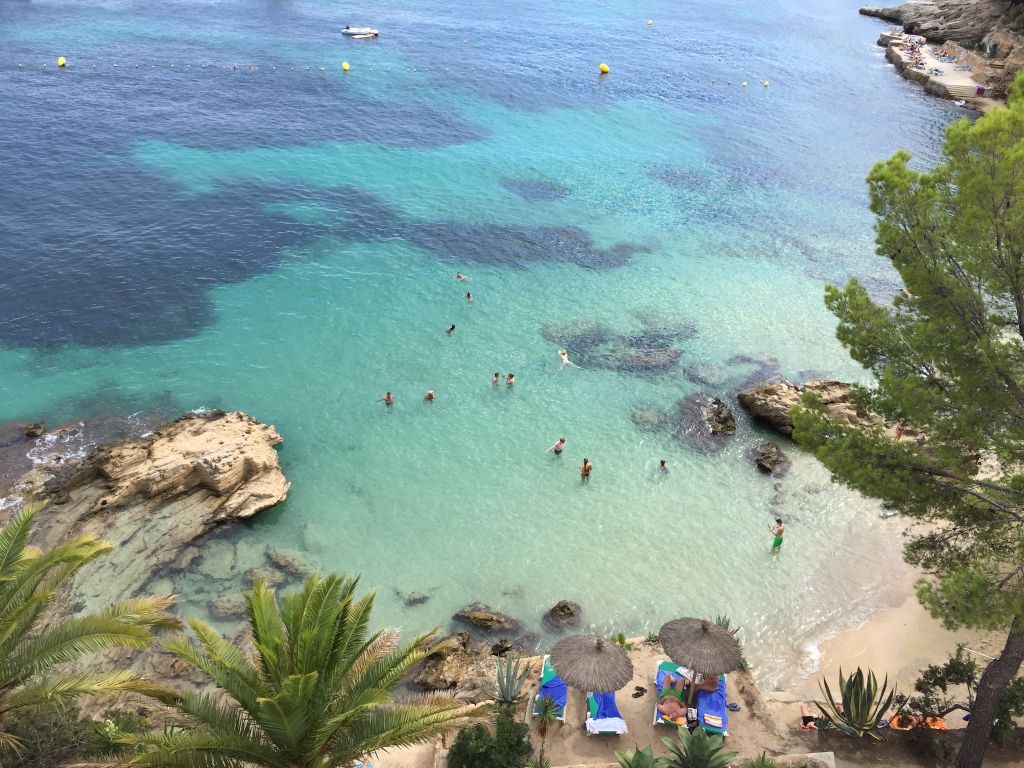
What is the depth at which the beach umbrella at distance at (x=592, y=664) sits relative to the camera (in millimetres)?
16609

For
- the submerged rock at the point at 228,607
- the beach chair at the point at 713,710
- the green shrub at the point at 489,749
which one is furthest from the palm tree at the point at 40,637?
the beach chair at the point at 713,710

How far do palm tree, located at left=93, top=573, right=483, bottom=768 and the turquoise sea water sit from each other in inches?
354

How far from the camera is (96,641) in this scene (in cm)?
1302

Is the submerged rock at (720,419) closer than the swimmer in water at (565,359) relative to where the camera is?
Yes

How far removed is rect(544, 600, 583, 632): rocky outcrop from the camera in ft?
69.0

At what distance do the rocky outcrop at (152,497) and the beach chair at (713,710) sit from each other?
14.2 meters

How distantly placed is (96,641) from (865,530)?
74.1ft

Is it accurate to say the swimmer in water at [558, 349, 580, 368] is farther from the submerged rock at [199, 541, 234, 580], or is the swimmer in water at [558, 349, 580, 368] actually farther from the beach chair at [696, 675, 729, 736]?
the beach chair at [696, 675, 729, 736]

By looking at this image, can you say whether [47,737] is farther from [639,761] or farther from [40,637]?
[639,761]

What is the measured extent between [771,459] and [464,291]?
17405 millimetres

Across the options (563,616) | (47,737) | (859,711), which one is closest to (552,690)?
(563,616)

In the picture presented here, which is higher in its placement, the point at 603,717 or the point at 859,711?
the point at 859,711

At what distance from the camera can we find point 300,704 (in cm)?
1081

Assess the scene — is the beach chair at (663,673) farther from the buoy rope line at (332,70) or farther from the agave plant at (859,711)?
the buoy rope line at (332,70)
